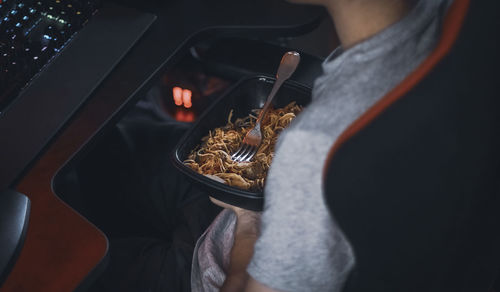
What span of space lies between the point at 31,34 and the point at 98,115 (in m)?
0.18

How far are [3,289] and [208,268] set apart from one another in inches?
11.8

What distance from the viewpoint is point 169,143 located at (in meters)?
1.08

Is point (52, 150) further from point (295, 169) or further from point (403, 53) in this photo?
point (403, 53)

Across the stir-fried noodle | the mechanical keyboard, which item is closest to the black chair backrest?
the stir-fried noodle

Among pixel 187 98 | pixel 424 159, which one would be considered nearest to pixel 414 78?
pixel 424 159

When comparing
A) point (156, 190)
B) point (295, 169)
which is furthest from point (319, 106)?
point (156, 190)

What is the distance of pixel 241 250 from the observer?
0.80m

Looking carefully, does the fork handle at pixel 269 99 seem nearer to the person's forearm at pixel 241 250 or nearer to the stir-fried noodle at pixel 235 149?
the stir-fried noodle at pixel 235 149

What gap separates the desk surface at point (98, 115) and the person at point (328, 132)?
0.26 m

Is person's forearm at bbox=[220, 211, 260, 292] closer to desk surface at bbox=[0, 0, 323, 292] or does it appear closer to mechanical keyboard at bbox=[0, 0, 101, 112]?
desk surface at bbox=[0, 0, 323, 292]

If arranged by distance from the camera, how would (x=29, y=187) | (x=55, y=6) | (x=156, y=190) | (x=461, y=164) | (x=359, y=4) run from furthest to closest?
(x=156, y=190) < (x=55, y=6) < (x=29, y=187) < (x=359, y=4) < (x=461, y=164)

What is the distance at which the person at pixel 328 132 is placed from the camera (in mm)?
446

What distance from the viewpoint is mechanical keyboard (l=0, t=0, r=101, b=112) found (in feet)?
2.40

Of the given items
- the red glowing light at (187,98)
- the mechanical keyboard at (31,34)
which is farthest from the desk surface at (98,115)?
the red glowing light at (187,98)
